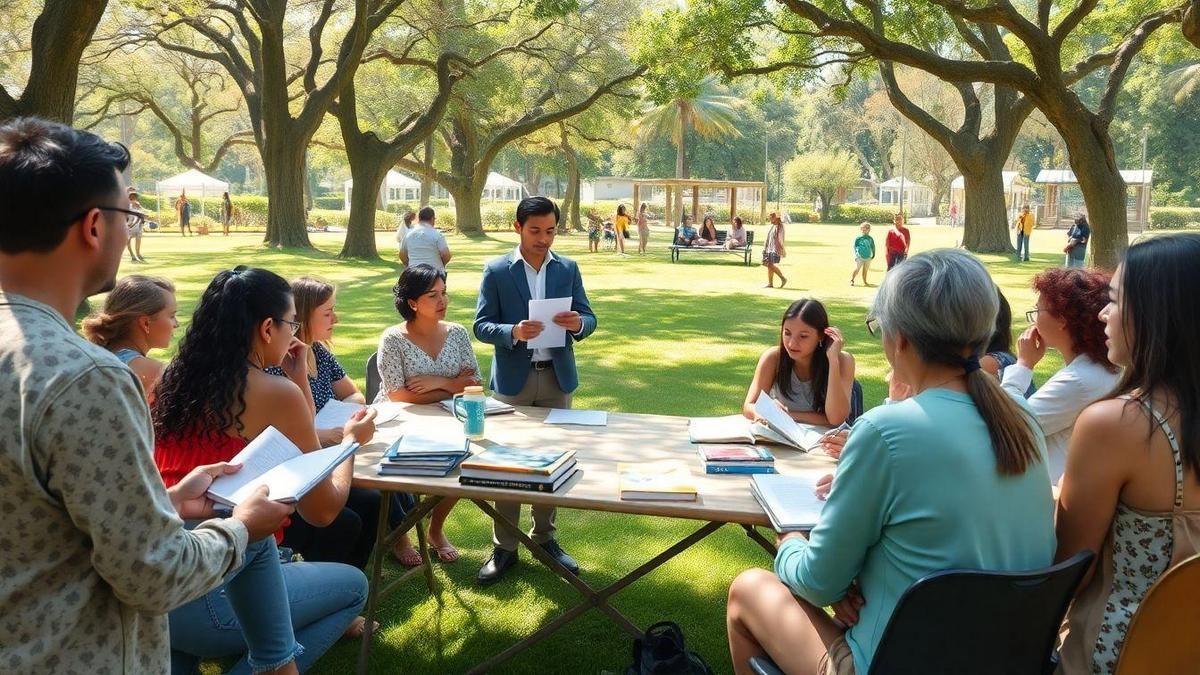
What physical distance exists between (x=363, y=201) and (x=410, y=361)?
64.6 ft

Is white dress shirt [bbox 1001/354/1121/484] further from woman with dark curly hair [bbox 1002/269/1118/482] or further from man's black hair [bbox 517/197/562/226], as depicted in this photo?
man's black hair [bbox 517/197/562/226]

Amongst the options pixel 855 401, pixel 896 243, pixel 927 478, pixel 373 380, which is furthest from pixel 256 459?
pixel 896 243

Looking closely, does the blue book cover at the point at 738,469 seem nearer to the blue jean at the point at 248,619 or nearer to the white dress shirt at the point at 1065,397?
the white dress shirt at the point at 1065,397

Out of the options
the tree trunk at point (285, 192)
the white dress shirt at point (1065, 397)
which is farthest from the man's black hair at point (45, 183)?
the tree trunk at point (285, 192)

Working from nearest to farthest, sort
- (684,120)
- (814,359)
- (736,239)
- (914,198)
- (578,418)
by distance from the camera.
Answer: (578,418)
(814,359)
(736,239)
(684,120)
(914,198)

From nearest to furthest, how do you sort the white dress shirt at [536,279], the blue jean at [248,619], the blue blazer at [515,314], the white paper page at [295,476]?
the white paper page at [295,476] → the blue jean at [248,619] → the blue blazer at [515,314] → the white dress shirt at [536,279]

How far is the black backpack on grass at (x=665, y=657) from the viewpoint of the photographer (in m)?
2.88

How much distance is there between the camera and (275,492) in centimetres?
219

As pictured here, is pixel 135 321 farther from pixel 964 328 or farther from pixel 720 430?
pixel 964 328

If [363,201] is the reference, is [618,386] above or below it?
below

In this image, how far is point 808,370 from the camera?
13.9 ft

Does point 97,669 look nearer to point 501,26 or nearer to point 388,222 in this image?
point 501,26

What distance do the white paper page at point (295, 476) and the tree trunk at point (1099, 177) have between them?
1353cm

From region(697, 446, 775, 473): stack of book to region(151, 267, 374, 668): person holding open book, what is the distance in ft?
4.02
